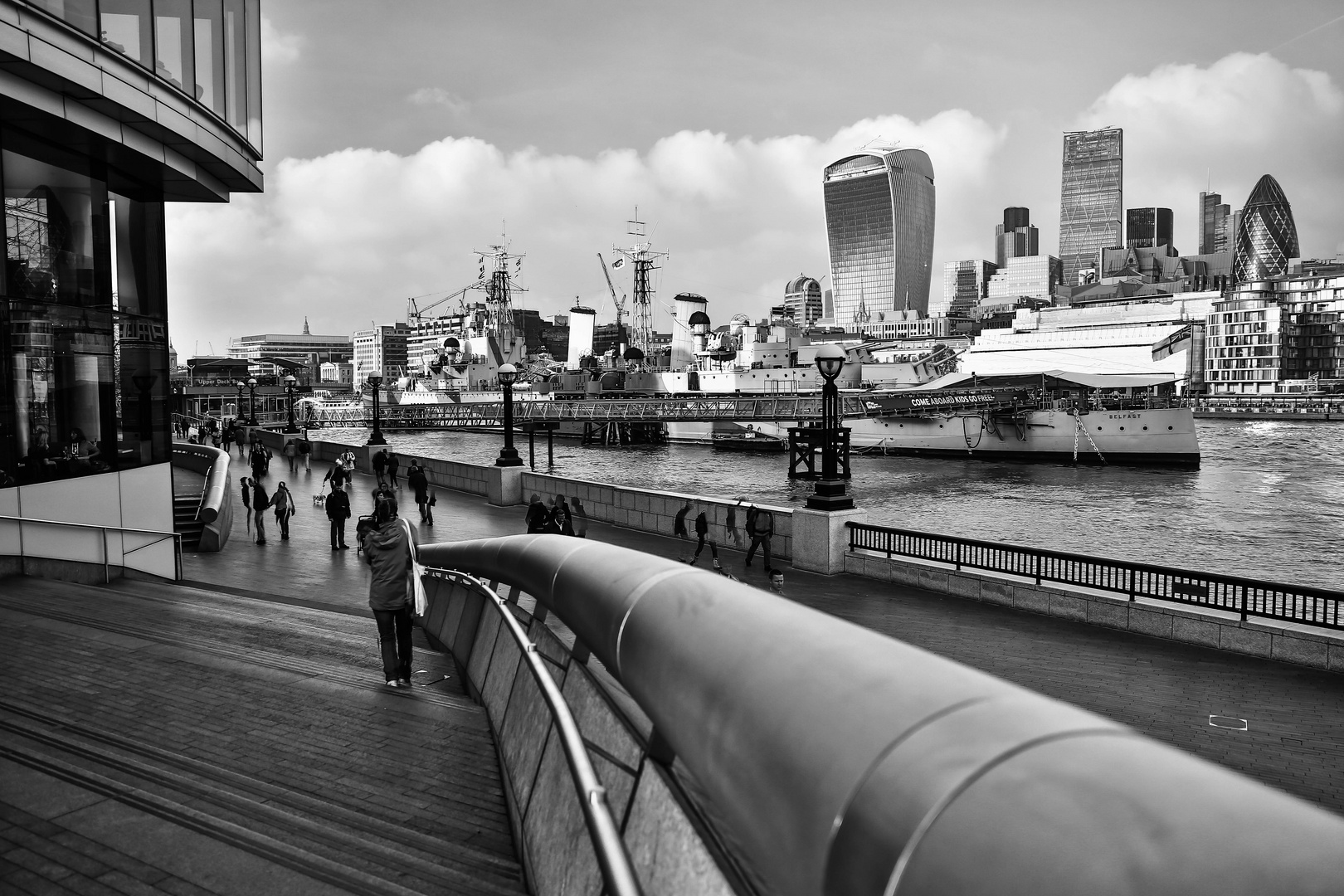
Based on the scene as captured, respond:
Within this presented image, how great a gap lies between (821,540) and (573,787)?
14.3m

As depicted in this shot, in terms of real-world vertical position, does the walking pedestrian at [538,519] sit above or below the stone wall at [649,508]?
Result: above

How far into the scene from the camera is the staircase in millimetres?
17844

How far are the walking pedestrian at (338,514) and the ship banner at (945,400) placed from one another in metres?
59.4

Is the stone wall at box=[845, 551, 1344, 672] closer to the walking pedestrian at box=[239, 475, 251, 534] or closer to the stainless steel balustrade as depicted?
the stainless steel balustrade

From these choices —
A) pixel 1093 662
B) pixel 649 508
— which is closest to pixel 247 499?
pixel 649 508

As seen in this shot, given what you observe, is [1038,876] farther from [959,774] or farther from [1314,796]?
[1314,796]

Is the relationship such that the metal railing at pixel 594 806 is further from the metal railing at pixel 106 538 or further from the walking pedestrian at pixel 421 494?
the walking pedestrian at pixel 421 494

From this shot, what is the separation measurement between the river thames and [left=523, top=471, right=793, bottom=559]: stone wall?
42.4 feet

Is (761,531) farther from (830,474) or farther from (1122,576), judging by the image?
(1122,576)

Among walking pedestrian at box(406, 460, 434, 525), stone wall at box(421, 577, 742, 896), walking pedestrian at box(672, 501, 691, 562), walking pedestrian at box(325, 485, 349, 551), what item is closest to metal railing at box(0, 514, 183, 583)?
walking pedestrian at box(325, 485, 349, 551)

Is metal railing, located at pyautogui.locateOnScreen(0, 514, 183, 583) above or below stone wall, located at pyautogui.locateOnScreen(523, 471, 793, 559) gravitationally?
above

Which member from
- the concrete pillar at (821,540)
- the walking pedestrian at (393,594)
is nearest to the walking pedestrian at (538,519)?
the concrete pillar at (821,540)

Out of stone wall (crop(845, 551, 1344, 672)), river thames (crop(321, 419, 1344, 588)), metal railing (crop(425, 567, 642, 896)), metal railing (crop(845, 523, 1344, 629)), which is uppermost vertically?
metal railing (crop(425, 567, 642, 896))

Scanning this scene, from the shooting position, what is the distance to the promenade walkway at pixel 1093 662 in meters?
8.47
